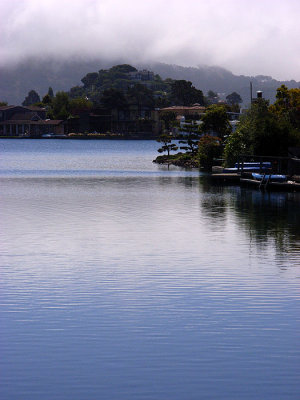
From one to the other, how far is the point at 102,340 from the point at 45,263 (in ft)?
39.9

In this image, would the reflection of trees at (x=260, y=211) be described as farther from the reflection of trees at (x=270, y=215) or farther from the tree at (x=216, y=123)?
the tree at (x=216, y=123)

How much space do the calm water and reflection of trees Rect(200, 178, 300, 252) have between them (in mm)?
305

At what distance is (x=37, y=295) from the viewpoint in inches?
978

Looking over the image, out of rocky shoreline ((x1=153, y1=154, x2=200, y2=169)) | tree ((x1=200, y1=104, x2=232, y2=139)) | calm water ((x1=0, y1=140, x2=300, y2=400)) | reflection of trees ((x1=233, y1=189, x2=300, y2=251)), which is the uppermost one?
tree ((x1=200, y1=104, x2=232, y2=139))

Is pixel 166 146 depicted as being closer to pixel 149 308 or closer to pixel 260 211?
pixel 260 211

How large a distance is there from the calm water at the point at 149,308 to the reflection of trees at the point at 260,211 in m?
0.31

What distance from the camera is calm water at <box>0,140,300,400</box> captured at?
16.6m

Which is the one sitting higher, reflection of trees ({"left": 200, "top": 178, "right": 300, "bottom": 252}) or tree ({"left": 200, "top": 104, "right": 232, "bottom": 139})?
tree ({"left": 200, "top": 104, "right": 232, "bottom": 139})

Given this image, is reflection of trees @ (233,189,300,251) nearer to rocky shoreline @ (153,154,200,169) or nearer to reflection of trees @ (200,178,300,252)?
reflection of trees @ (200,178,300,252)

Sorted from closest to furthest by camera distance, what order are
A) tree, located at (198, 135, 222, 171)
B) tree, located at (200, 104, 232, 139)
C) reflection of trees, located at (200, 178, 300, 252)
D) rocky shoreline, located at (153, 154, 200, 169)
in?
reflection of trees, located at (200, 178, 300, 252)
tree, located at (198, 135, 222, 171)
rocky shoreline, located at (153, 154, 200, 169)
tree, located at (200, 104, 232, 139)

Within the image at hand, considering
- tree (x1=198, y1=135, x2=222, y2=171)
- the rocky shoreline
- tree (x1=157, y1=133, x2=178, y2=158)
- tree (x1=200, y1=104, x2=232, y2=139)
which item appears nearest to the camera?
tree (x1=198, y1=135, x2=222, y2=171)

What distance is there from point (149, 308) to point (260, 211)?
3419cm

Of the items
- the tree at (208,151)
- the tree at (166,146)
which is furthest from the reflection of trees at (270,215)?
the tree at (166,146)

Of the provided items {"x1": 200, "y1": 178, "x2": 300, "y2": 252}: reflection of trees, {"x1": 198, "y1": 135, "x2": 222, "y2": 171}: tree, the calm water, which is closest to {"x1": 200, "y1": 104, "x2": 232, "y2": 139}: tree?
{"x1": 198, "y1": 135, "x2": 222, "y2": 171}: tree
